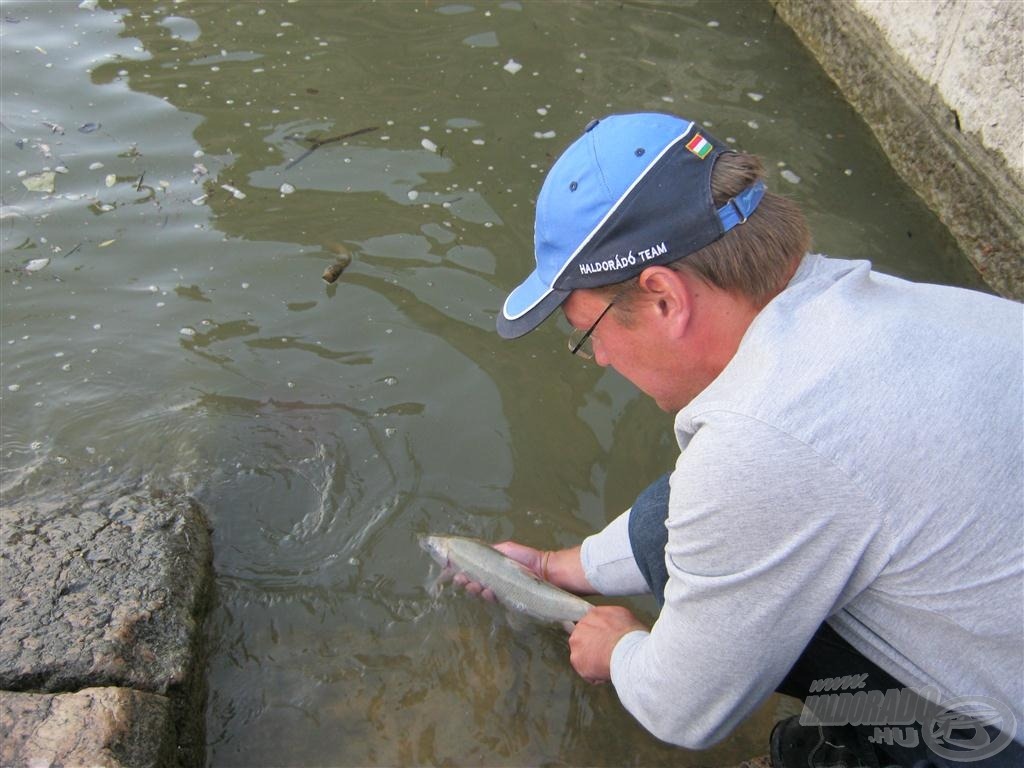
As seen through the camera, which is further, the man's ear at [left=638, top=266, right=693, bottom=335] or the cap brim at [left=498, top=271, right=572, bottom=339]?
the cap brim at [left=498, top=271, right=572, bottom=339]

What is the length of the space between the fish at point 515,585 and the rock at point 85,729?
1.19 meters

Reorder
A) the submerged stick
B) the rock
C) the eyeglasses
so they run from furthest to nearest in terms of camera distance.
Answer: the submerged stick → the rock → the eyeglasses

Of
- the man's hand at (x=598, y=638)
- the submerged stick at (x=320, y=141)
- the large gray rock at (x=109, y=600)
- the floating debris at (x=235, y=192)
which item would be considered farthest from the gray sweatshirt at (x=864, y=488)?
the submerged stick at (x=320, y=141)

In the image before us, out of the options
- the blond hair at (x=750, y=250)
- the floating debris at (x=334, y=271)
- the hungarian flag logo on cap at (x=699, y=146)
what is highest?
the hungarian flag logo on cap at (x=699, y=146)

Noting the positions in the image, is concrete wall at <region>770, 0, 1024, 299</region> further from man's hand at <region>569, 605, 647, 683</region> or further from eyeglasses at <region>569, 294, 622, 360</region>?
eyeglasses at <region>569, 294, 622, 360</region>

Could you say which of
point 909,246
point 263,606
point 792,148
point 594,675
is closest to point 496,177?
point 792,148

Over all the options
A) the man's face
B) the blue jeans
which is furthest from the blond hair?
the blue jeans

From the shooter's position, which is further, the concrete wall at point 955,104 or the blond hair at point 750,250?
the concrete wall at point 955,104

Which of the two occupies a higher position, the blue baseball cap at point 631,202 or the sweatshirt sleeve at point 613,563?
the blue baseball cap at point 631,202

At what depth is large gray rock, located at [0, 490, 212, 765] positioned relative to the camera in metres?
2.83

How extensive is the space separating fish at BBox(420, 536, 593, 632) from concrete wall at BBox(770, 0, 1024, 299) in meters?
3.21

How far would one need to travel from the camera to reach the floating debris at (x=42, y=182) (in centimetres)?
554

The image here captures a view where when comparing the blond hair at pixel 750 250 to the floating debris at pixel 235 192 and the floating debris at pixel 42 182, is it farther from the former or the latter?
the floating debris at pixel 42 182

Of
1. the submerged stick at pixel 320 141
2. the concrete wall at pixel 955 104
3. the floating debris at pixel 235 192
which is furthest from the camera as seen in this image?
the submerged stick at pixel 320 141
